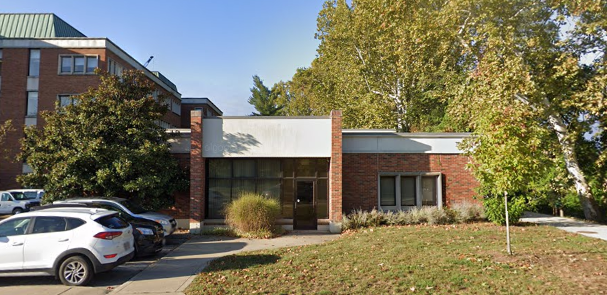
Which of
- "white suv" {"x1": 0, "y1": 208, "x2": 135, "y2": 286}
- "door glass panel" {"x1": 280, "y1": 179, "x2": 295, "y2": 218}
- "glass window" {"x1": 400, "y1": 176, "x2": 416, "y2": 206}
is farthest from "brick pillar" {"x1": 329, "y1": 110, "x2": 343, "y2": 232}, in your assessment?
"white suv" {"x1": 0, "y1": 208, "x2": 135, "y2": 286}

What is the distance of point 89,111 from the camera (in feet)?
47.6

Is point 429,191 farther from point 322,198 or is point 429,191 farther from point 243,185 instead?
point 243,185

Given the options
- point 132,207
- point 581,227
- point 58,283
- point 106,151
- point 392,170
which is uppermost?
point 106,151

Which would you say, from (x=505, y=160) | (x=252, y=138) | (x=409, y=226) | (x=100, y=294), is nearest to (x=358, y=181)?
(x=409, y=226)

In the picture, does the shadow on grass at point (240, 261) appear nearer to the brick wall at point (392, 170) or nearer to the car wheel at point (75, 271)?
the car wheel at point (75, 271)

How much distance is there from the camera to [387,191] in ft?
52.7

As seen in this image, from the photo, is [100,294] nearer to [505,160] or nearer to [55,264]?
[55,264]

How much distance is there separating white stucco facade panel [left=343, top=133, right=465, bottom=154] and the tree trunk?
148 inches

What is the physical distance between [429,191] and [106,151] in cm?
1274

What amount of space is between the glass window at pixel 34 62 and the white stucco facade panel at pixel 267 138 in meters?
19.4

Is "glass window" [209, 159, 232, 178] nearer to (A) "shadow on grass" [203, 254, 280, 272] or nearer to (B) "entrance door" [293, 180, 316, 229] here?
(B) "entrance door" [293, 180, 316, 229]

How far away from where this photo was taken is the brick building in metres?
15.0

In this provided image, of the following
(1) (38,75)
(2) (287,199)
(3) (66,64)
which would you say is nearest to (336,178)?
(2) (287,199)

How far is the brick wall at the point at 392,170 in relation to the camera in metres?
15.7
